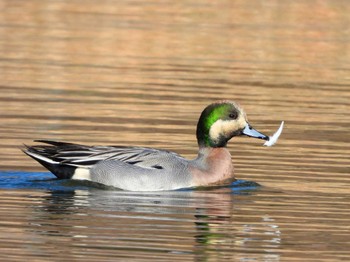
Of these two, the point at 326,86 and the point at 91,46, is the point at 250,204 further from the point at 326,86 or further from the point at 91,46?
the point at 91,46

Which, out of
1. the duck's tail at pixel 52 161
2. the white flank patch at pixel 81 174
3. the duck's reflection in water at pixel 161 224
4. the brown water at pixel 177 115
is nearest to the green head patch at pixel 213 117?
the brown water at pixel 177 115

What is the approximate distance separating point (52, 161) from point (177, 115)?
422 centimetres

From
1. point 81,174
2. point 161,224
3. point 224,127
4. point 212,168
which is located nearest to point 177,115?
point 224,127

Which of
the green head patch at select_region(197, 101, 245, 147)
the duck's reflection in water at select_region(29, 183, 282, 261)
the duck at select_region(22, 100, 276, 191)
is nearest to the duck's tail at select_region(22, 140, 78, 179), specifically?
the duck at select_region(22, 100, 276, 191)

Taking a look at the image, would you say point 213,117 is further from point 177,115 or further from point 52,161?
point 177,115

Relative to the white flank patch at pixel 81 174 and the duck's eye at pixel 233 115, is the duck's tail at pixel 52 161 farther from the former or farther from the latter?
the duck's eye at pixel 233 115

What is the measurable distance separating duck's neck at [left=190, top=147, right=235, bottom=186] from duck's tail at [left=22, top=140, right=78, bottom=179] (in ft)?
3.67

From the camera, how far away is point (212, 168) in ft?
43.8

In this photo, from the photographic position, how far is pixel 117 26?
26.9 meters

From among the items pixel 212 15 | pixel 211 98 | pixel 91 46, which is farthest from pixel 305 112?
Result: pixel 212 15

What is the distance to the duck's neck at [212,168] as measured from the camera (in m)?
13.2

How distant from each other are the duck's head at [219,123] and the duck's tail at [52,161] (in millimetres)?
1352

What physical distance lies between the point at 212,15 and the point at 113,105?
42.2 feet

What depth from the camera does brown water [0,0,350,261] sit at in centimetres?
1053
